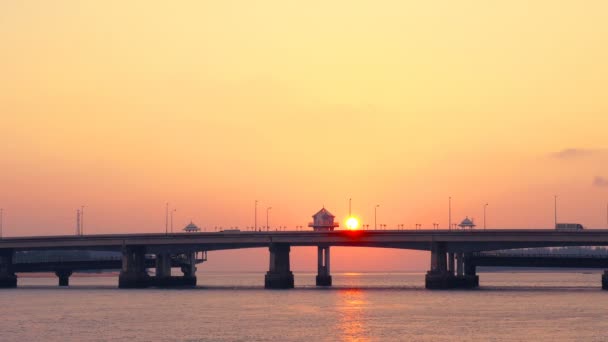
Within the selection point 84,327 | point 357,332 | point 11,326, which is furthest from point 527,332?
point 11,326

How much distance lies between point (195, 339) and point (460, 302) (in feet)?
234

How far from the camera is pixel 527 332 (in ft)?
369

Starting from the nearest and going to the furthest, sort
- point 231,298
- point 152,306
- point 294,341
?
point 294,341 → point 152,306 → point 231,298

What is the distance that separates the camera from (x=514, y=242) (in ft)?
652

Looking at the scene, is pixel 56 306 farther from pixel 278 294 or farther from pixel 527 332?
pixel 527 332

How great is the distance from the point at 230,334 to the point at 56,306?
204 feet

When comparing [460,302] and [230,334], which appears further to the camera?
[460,302]

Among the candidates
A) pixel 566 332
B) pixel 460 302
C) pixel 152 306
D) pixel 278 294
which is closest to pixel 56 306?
pixel 152 306

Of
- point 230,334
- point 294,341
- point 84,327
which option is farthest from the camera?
point 84,327

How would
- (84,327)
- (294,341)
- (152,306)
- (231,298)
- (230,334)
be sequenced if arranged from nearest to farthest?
1. (294,341)
2. (230,334)
3. (84,327)
4. (152,306)
5. (231,298)

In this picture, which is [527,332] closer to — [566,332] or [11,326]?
[566,332]

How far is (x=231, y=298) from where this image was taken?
190625 mm

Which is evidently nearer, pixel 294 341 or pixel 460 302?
pixel 294 341

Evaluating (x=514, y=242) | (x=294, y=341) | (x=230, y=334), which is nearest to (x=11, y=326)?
(x=230, y=334)
